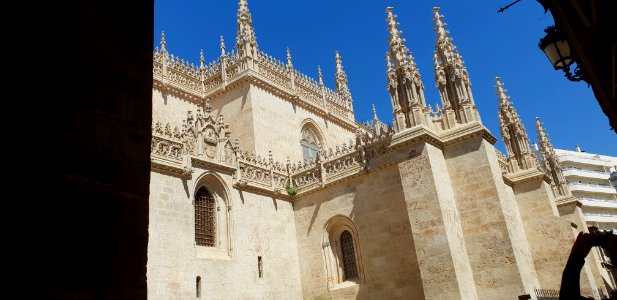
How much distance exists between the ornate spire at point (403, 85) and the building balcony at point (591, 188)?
55.1 meters

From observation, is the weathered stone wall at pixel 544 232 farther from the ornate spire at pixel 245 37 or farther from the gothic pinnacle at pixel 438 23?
the ornate spire at pixel 245 37

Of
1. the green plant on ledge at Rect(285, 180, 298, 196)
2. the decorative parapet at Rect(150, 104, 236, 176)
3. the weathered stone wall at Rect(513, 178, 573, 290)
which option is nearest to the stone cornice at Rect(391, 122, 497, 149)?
the weathered stone wall at Rect(513, 178, 573, 290)

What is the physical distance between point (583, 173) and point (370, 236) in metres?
60.1

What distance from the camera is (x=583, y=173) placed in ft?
205

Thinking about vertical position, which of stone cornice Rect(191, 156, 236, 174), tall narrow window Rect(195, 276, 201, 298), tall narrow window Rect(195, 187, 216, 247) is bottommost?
tall narrow window Rect(195, 276, 201, 298)

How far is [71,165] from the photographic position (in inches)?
97.6

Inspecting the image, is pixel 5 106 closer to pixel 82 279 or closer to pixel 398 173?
pixel 82 279

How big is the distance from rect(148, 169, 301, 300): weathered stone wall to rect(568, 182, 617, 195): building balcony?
56.5m

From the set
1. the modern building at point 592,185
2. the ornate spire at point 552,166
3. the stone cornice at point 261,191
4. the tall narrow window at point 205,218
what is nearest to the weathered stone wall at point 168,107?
the stone cornice at point 261,191

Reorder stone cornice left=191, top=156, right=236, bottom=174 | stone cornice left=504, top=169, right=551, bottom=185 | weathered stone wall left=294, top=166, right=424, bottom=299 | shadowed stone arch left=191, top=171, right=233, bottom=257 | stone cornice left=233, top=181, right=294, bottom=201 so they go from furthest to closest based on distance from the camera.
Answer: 1. stone cornice left=504, top=169, right=551, bottom=185
2. stone cornice left=233, top=181, right=294, bottom=201
3. shadowed stone arch left=191, top=171, right=233, bottom=257
4. stone cornice left=191, top=156, right=236, bottom=174
5. weathered stone wall left=294, top=166, right=424, bottom=299

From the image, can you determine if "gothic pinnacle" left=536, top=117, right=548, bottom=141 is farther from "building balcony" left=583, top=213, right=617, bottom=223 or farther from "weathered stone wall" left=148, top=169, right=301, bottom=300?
"building balcony" left=583, top=213, right=617, bottom=223

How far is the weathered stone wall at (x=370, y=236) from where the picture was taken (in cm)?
1408

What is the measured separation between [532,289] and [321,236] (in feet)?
23.5

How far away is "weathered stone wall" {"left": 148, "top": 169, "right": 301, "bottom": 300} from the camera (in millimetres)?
12359
